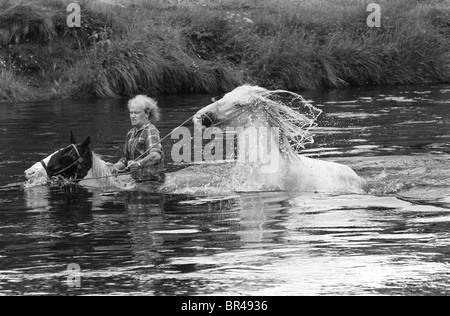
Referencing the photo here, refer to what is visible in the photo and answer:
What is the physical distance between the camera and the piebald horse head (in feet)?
33.9

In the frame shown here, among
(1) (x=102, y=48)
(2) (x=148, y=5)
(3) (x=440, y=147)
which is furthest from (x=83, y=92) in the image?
(3) (x=440, y=147)

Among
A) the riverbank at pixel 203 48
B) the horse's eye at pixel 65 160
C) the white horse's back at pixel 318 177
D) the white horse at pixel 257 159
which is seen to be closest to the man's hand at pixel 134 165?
the white horse at pixel 257 159

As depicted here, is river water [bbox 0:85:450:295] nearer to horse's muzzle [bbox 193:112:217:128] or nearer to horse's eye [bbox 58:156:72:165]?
horse's eye [bbox 58:156:72:165]

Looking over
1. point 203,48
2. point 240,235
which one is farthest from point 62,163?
point 203,48

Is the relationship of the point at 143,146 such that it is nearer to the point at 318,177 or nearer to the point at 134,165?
the point at 134,165

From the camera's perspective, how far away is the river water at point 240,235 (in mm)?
6602

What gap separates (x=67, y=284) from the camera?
6582 millimetres

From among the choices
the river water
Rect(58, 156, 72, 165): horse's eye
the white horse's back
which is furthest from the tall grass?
the white horse's back

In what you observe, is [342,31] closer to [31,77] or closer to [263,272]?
[31,77]

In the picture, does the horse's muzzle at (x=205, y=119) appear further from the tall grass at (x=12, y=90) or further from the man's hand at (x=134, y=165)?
the tall grass at (x=12, y=90)

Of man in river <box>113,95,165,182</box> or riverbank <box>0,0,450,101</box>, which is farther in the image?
riverbank <box>0,0,450,101</box>

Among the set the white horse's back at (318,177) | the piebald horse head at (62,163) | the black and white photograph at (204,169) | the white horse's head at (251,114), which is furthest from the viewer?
the piebald horse head at (62,163)

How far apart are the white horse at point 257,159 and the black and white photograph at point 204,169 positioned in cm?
2

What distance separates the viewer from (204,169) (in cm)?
1194
